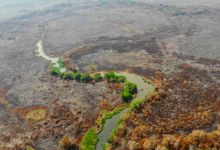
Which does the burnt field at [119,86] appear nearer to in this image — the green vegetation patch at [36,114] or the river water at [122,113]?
the green vegetation patch at [36,114]

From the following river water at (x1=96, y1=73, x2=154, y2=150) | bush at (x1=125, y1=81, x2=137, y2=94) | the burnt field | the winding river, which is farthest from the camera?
bush at (x1=125, y1=81, x2=137, y2=94)

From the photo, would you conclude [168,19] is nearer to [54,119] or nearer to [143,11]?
[143,11]

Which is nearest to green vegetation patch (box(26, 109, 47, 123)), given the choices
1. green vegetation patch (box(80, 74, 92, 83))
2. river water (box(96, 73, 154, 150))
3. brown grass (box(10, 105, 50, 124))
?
brown grass (box(10, 105, 50, 124))

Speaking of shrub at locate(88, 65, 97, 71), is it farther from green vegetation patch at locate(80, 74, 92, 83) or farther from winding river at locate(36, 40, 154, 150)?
winding river at locate(36, 40, 154, 150)

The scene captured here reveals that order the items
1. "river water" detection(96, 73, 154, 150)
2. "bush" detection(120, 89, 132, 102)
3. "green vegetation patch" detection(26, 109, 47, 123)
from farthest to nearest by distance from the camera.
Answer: "bush" detection(120, 89, 132, 102)
"green vegetation patch" detection(26, 109, 47, 123)
"river water" detection(96, 73, 154, 150)

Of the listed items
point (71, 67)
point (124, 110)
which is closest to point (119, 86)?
point (124, 110)

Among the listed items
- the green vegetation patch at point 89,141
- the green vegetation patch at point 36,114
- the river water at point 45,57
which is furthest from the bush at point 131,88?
the river water at point 45,57

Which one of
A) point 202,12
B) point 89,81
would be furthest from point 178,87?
point 202,12
